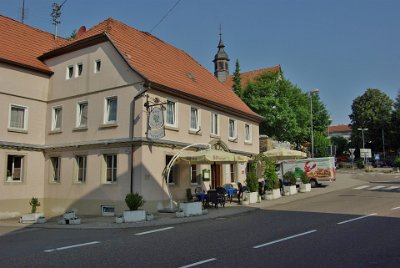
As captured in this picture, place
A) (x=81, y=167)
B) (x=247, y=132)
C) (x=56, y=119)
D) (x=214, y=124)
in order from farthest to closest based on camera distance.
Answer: (x=247, y=132), (x=214, y=124), (x=56, y=119), (x=81, y=167)

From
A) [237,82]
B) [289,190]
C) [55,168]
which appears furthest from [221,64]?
[55,168]

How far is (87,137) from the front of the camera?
20.8 metres

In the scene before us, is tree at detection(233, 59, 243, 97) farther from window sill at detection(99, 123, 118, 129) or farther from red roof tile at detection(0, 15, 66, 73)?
window sill at detection(99, 123, 118, 129)

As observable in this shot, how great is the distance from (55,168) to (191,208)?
999cm

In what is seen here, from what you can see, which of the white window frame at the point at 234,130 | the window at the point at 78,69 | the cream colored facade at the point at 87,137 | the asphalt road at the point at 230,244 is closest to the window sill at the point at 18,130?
the cream colored facade at the point at 87,137

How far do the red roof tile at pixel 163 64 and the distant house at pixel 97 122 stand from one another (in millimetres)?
102

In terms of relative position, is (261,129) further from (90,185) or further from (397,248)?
(397,248)

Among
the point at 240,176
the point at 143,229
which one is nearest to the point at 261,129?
the point at 240,176

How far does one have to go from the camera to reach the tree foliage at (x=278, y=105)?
40.2 m

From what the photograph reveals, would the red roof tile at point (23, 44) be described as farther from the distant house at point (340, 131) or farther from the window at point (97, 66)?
the distant house at point (340, 131)

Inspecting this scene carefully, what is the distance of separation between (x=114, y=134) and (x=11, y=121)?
6.11m

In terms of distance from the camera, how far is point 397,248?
28.9ft

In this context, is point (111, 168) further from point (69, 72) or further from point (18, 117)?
point (69, 72)

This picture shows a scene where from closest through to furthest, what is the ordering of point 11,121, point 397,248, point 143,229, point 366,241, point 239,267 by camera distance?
point 239,267 < point 397,248 < point 366,241 < point 143,229 < point 11,121
